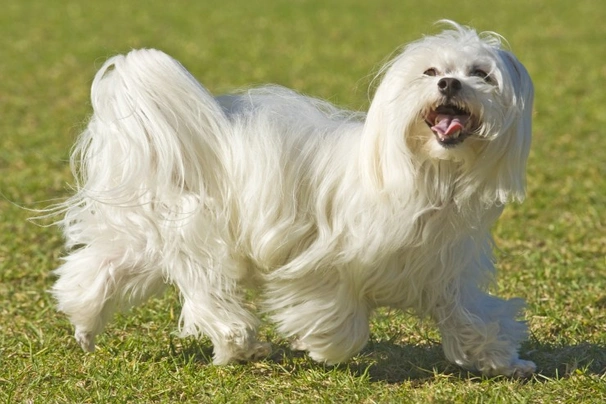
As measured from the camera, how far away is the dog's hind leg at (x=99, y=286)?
4352 millimetres

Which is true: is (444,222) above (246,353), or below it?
above

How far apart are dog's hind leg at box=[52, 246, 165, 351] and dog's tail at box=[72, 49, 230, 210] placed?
0.93 ft

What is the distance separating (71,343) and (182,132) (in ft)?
4.21

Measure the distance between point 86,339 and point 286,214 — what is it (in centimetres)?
110

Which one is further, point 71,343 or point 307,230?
point 71,343

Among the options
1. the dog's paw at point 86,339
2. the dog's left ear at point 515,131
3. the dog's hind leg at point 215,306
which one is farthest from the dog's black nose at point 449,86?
the dog's paw at point 86,339

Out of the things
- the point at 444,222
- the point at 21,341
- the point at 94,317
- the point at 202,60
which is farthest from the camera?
the point at 202,60

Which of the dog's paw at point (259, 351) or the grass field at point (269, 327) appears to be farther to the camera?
the dog's paw at point (259, 351)

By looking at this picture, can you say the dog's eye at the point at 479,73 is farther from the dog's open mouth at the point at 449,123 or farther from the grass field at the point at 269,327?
the grass field at the point at 269,327

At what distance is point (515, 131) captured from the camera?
12.6 feet

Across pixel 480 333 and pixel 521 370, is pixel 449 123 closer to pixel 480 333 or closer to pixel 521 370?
pixel 480 333

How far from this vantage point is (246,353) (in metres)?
4.46

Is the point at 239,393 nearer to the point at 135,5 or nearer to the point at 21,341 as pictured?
the point at 21,341

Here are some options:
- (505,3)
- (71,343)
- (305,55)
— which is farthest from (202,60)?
(71,343)
